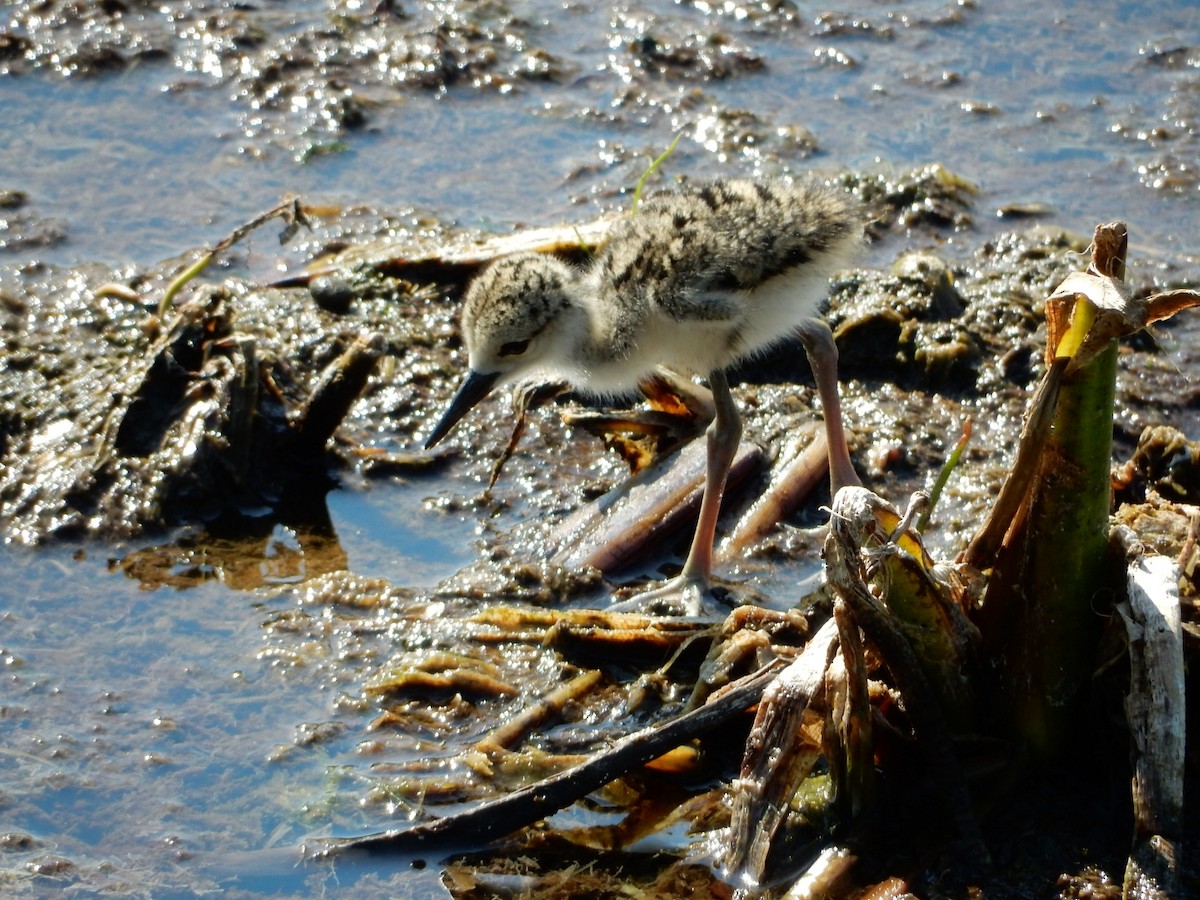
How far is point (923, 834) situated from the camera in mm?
3230

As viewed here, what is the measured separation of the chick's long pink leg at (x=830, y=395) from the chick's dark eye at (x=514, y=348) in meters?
0.86

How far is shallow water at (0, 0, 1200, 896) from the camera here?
11.8ft

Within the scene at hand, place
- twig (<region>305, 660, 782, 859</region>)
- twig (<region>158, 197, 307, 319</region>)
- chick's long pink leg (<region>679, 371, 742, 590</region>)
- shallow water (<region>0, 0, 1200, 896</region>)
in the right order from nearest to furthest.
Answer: twig (<region>305, 660, 782, 859</region>)
shallow water (<region>0, 0, 1200, 896</region>)
chick's long pink leg (<region>679, 371, 742, 590</region>)
twig (<region>158, 197, 307, 319</region>)

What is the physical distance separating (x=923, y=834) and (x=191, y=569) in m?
2.36

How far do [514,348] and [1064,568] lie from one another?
1932mm

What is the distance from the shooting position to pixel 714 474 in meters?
4.43

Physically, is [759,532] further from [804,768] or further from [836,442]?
[804,768]

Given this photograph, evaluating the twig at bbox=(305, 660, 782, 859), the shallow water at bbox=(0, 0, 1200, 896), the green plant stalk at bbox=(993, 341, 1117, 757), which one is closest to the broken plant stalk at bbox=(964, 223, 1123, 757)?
the green plant stalk at bbox=(993, 341, 1117, 757)

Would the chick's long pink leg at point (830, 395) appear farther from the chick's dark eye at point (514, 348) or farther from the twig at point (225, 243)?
the twig at point (225, 243)

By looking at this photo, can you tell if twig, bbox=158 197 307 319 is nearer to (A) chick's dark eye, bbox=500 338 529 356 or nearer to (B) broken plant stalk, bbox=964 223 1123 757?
(A) chick's dark eye, bbox=500 338 529 356

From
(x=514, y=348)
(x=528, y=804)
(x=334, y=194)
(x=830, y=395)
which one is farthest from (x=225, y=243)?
(x=528, y=804)

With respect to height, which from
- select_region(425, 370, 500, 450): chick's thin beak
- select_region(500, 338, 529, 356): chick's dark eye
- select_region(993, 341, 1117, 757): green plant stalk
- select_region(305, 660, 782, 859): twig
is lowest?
select_region(305, 660, 782, 859): twig

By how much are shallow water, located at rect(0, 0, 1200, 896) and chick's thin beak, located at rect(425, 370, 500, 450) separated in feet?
1.14

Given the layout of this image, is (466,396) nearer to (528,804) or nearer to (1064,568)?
(528,804)
